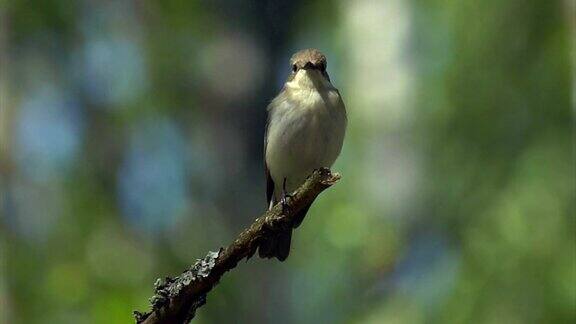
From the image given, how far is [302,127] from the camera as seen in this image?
568 cm

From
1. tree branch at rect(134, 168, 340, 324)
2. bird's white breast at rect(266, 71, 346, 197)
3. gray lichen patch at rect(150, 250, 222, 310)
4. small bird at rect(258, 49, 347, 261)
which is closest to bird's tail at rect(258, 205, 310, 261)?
small bird at rect(258, 49, 347, 261)

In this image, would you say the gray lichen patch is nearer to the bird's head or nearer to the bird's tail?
the bird's tail

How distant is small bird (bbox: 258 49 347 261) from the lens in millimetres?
5637

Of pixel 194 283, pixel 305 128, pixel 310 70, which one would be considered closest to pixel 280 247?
pixel 305 128

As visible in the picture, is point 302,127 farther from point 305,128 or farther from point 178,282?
point 178,282

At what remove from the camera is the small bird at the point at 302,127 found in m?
5.64

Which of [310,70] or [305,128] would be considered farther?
[310,70]

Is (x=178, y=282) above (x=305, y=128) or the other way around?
the other way around

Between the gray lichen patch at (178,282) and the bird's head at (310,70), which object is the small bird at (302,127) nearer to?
the bird's head at (310,70)

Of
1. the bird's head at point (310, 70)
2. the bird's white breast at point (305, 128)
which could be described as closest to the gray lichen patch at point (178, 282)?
the bird's white breast at point (305, 128)

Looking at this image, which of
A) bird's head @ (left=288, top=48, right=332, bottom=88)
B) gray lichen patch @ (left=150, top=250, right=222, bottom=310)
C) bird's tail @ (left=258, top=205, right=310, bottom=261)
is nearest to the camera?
gray lichen patch @ (left=150, top=250, right=222, bottom=310)

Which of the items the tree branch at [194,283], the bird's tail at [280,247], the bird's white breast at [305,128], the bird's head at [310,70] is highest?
the bird's head at [310,70]

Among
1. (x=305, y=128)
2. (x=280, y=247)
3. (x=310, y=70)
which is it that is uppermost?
(x=310, y=70)

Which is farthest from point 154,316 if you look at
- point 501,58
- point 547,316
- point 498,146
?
point 501,58
